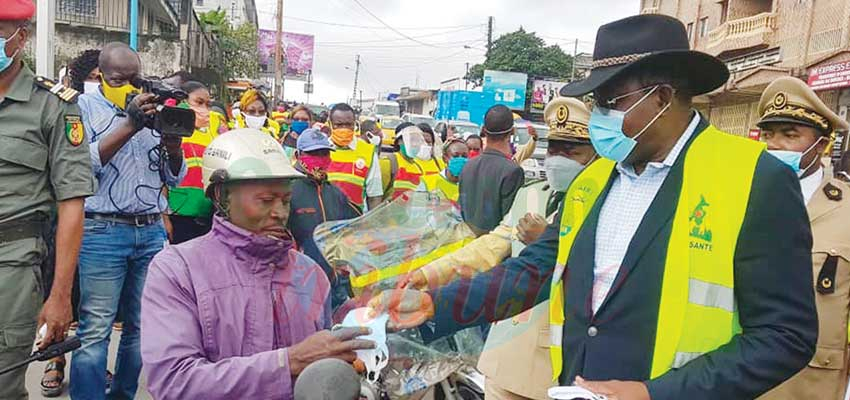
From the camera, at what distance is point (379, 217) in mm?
2395

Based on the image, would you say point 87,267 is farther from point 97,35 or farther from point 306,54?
point 306,54

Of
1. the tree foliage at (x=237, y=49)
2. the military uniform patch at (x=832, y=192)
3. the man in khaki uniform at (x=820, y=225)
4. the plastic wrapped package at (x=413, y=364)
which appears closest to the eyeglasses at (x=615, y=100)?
the plastic wrapped package at (x=413, y=364)

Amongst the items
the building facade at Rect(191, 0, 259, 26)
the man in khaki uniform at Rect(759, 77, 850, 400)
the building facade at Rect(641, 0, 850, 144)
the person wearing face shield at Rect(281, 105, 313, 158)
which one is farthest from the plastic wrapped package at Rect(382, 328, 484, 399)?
the building facade at Rect(191, 0, 259, 26)

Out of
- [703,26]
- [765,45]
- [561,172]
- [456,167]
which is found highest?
[703,26]

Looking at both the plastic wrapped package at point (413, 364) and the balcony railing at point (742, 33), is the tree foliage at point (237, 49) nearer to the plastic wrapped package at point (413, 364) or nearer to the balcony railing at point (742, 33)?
the balcony railing at point (742, 33)

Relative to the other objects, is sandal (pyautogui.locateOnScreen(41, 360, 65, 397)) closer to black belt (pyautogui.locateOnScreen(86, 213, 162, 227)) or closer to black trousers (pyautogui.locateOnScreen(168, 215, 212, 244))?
black trousers (pyautogui.locateOnScreen(168, 215, 212, 244))

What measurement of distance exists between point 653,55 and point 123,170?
10.1ft

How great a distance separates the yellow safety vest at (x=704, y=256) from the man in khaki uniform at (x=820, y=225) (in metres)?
1.16

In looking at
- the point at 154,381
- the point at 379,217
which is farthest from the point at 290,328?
the point at 379,217

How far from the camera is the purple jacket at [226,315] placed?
1.74 m

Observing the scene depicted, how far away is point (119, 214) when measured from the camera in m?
3.75

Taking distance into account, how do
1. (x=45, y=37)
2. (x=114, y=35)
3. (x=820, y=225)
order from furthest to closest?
1. (x=114, y=35)
2. (x=45, y=37)
3. (x=820, y=225)

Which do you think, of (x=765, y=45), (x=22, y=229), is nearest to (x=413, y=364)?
(x=22, y=229)

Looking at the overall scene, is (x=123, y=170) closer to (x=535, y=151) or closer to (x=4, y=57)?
(x=4, y=57)
